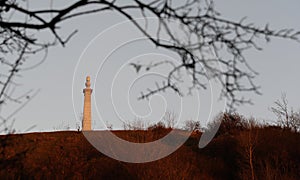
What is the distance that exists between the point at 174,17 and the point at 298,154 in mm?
26548

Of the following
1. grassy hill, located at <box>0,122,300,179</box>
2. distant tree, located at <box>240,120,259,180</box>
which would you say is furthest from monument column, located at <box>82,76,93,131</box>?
distant tree, located at <box>240,120,259,180</box>

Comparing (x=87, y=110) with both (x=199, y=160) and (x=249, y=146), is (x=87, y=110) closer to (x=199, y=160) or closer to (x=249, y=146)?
(x=199, y=160)

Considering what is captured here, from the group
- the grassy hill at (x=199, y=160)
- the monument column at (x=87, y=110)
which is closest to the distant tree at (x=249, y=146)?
the grassy hill at (x=199, y=160)

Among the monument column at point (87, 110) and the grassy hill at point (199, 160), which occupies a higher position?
the monument column at point (87, 110)

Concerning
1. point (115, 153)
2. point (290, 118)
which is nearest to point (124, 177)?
point (115, 153)

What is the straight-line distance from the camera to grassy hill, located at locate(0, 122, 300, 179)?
21891 mm

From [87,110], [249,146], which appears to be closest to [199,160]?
[249,146]

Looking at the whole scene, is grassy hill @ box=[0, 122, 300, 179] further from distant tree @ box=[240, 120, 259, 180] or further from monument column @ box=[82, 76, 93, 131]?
monument column @ box=[82, 76, 93, 131]

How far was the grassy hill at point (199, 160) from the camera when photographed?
2189 cm

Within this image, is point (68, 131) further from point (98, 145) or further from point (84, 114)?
point (98, 145)

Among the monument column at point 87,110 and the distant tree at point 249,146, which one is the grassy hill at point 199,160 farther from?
the monument column at point 87,110

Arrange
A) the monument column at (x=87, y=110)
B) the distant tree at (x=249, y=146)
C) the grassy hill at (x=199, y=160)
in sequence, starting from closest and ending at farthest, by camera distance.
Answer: the grassy hill at (x=199, y=160)
the distant tree at (x=249, y=146)
the monument column at (x=87, y=110)

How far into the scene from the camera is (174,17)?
113 inches

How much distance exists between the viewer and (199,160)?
27.7m
